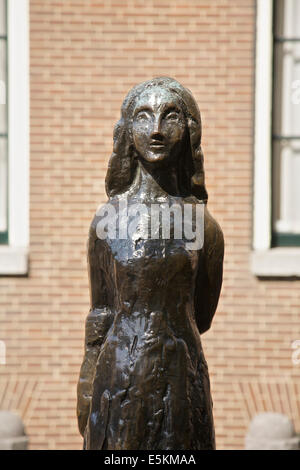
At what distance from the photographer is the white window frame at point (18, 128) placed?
26.1 feet

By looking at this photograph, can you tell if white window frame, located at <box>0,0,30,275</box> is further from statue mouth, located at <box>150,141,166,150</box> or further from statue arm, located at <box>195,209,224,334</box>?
statue mouth, located at <box>150,141,166,150</box>

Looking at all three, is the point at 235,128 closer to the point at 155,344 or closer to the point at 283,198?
the point at 283,198

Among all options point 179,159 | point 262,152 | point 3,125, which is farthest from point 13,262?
point 179,159

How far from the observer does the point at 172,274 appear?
12.0ft

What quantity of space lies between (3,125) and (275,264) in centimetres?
277

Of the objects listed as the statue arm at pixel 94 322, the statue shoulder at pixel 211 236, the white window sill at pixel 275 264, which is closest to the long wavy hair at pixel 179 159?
the statue shoulder at pixel 211 236

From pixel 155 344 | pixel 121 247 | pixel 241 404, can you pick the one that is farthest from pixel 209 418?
pixel 241 404

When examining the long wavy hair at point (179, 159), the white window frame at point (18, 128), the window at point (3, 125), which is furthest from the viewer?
the window at point (3, 125)

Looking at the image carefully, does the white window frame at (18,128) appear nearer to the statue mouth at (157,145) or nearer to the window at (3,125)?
the window at (3,125)

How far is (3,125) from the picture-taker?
826 cm

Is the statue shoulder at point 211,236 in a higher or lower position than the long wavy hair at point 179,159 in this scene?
lower

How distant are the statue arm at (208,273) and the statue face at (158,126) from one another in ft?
1.12

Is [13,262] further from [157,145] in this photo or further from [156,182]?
[157,145]
